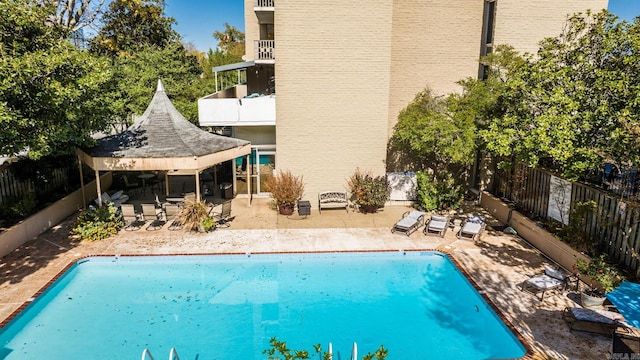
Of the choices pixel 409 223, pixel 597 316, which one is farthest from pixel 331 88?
pixel 597 316

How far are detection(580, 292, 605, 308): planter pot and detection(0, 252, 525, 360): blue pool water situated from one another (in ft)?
7.52

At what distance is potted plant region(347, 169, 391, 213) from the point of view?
18.3m

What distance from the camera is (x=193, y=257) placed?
46.3ft

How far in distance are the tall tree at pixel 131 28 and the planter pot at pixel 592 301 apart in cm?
3945

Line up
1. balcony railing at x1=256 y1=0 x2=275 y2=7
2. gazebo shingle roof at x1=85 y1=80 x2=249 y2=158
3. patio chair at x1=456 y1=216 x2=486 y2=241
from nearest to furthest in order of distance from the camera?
1. patio chair at x1=456 y1=216 x2=486 y2=241
2. gazebo shingle roof at x1=85 y1=80 x2=249 y2=158
3. balcony railing at x1=256 y1=0 x2=275 y2=7

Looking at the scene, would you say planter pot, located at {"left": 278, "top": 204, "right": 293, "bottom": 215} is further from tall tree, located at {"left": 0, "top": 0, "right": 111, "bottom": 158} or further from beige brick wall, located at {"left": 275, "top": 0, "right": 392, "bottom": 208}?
tall tree, located at {"left": 0, "top": 0, "right": 111, "bottom": 158}

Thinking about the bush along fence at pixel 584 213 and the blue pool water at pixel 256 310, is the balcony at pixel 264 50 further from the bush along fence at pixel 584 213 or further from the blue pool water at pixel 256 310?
the bush along fence at pixel 584 213

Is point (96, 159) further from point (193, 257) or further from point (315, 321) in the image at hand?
point (315, 321)

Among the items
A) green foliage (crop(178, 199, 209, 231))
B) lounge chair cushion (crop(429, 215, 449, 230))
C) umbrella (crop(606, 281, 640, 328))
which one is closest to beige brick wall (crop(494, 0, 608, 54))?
lounge chair cushion (crop(429, 215, 449, 230))

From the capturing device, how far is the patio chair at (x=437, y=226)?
1589cm

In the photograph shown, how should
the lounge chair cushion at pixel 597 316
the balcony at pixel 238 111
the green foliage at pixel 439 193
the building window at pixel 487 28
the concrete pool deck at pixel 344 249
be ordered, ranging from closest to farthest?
the lounge chair cushion at pixel 597 316 → the concrete pool deck at pixel 344 249 → the green foliage at pixel 439 193 → the balcony at pixel 238 111 → the building window at pixel 487 28

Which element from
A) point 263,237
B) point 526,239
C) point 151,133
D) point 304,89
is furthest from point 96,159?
point 526,239

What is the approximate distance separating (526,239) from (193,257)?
12042mm

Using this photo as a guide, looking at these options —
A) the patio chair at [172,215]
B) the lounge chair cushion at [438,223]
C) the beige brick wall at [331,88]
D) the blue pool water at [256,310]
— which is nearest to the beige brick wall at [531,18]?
the beige brick wall at [331,88]
